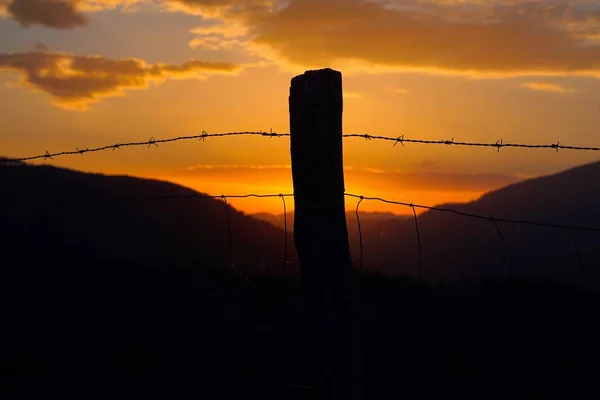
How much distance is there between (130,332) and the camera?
272 inches

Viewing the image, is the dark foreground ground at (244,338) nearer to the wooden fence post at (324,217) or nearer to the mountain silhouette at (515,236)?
the wooden fence post at (324,217)

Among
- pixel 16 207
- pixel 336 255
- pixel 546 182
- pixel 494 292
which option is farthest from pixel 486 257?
pixel 336 255

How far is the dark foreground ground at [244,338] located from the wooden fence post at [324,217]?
3.57 ft

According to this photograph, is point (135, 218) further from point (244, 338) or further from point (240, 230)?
point (244, 338)

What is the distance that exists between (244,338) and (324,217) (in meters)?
3.04

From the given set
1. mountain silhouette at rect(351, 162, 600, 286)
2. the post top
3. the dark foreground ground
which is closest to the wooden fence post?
the post top

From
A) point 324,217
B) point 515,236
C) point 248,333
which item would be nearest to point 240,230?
point 248,333

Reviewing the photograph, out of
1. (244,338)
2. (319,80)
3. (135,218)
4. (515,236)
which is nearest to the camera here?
(319,80)

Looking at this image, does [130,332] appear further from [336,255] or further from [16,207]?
[16,207]

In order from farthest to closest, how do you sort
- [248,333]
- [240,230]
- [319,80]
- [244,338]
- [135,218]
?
[240,230] < [135,218] < [248,333] < [244,338] < [319,80]

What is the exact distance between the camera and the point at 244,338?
6961mm

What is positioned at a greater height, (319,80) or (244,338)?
(319,80)

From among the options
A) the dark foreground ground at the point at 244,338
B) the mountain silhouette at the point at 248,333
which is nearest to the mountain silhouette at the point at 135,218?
the mountain silhouette at the point at 248,333

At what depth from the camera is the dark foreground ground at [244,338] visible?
612cm
